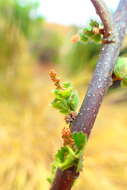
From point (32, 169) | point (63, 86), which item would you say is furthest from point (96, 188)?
point (63, 86)

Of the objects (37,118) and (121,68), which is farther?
(37,118)

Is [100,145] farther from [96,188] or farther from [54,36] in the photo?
[54,36]

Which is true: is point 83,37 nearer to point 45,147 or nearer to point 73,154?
point 73,154

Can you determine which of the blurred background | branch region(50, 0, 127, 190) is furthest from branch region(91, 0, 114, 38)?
the blurred background

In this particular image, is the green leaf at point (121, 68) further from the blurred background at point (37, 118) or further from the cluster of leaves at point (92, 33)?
the blurred background at point (37, 118)

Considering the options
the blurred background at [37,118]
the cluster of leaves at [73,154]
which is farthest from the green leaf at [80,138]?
the blurred background at [37,118]

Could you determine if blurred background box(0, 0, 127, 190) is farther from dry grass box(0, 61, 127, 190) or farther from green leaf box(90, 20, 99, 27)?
green leaf box(90, 20, 99, 27)

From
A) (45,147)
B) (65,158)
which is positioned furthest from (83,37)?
Answer: (45,147)
